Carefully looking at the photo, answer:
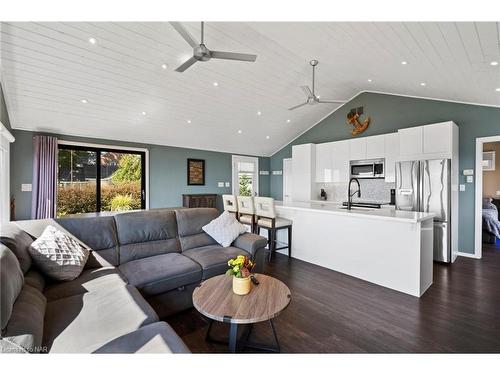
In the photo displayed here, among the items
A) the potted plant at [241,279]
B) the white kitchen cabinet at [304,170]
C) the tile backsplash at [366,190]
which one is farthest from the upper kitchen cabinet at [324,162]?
the potted plant at [241,279]

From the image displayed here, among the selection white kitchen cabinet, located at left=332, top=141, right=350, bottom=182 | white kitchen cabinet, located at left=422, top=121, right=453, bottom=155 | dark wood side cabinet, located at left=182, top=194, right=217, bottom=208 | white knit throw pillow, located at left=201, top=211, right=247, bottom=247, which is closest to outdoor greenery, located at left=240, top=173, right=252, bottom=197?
dark wood side cabinet, located at left=182, top=194, right=217, bottom=208

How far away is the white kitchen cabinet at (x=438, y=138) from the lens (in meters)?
3.89

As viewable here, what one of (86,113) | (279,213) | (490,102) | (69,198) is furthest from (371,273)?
(69,198)

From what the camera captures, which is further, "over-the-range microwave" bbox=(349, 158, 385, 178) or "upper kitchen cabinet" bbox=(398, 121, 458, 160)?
"over-the-range microwave" bbox=(349, 158, 385, 178)

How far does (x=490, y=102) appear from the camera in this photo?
12.5ft

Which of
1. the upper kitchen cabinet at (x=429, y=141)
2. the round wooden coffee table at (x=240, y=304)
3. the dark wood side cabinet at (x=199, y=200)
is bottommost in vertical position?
the round wooden coffee table at (x=240, y=304)

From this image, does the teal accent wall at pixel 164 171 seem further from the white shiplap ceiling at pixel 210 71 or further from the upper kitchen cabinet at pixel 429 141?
the upper kitchen cabinet at pixel 429 141

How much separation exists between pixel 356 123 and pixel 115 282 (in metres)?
5.78

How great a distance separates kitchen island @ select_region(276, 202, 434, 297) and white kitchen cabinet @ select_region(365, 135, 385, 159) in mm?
2304

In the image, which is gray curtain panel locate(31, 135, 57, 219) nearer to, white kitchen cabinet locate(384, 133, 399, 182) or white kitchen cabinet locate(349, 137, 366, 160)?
white kitchen cabinet locate(349, 137, 366, 160)

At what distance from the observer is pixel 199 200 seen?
6133 millimetres

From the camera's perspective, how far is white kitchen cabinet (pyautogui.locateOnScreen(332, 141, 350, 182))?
559 cm

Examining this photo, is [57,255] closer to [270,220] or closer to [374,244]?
[270,220]

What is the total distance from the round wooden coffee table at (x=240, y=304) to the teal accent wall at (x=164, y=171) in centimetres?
425
